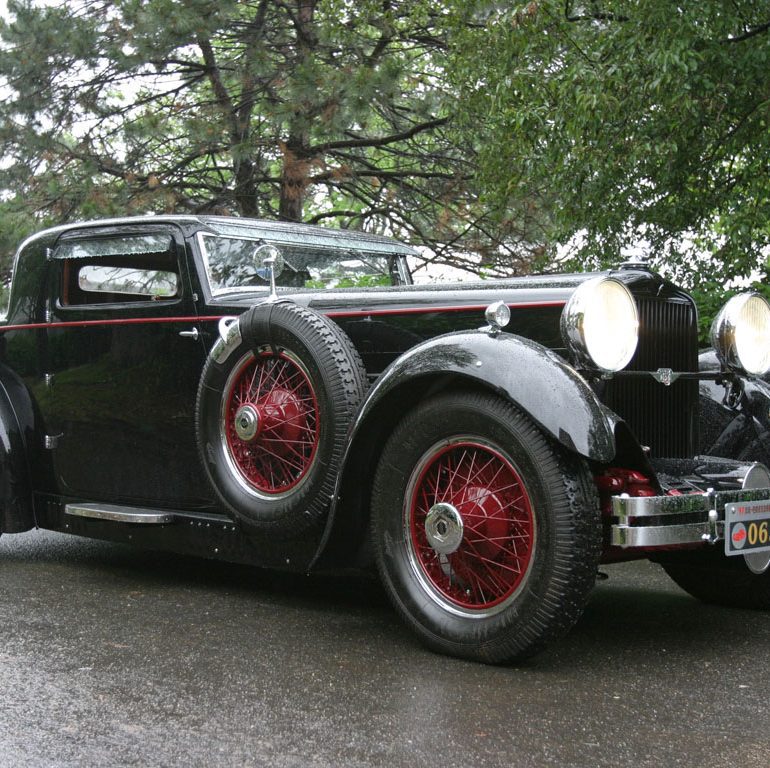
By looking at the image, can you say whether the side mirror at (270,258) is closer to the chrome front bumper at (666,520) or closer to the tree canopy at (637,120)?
the chrome front bumper at (666,520)

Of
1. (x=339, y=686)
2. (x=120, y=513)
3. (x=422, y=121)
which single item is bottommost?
(x=339, y=686)

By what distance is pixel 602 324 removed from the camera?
380 cm

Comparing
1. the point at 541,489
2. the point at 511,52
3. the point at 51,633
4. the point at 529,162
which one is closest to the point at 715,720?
the point at 541,489

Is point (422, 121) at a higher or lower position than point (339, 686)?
higher

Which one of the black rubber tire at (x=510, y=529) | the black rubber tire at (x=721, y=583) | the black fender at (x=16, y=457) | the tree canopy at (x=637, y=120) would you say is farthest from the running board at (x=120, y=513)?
the tree canopy at (x=637, y=120)

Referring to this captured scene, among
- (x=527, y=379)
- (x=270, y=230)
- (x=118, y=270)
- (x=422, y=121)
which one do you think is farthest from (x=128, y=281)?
(x=422, y=121)

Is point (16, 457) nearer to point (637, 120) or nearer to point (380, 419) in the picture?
point (380, 419)

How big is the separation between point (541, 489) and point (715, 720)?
87 cm

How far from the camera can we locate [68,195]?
34.8 ft

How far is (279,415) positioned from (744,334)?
1958 millimetres

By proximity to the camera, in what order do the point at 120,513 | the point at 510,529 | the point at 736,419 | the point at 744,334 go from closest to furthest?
the point at 510,529
the point at 744,334
the point at 736,419
the point at 120,513

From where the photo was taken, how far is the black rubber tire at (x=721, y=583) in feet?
14.5

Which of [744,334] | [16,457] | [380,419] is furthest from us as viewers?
[16,457]

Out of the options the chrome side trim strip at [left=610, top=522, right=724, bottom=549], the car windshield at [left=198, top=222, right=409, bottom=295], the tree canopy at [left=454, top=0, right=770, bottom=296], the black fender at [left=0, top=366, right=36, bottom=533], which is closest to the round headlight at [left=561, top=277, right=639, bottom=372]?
the chrome side trim strip at [left=610, top=522, right=724, bottom=549]
